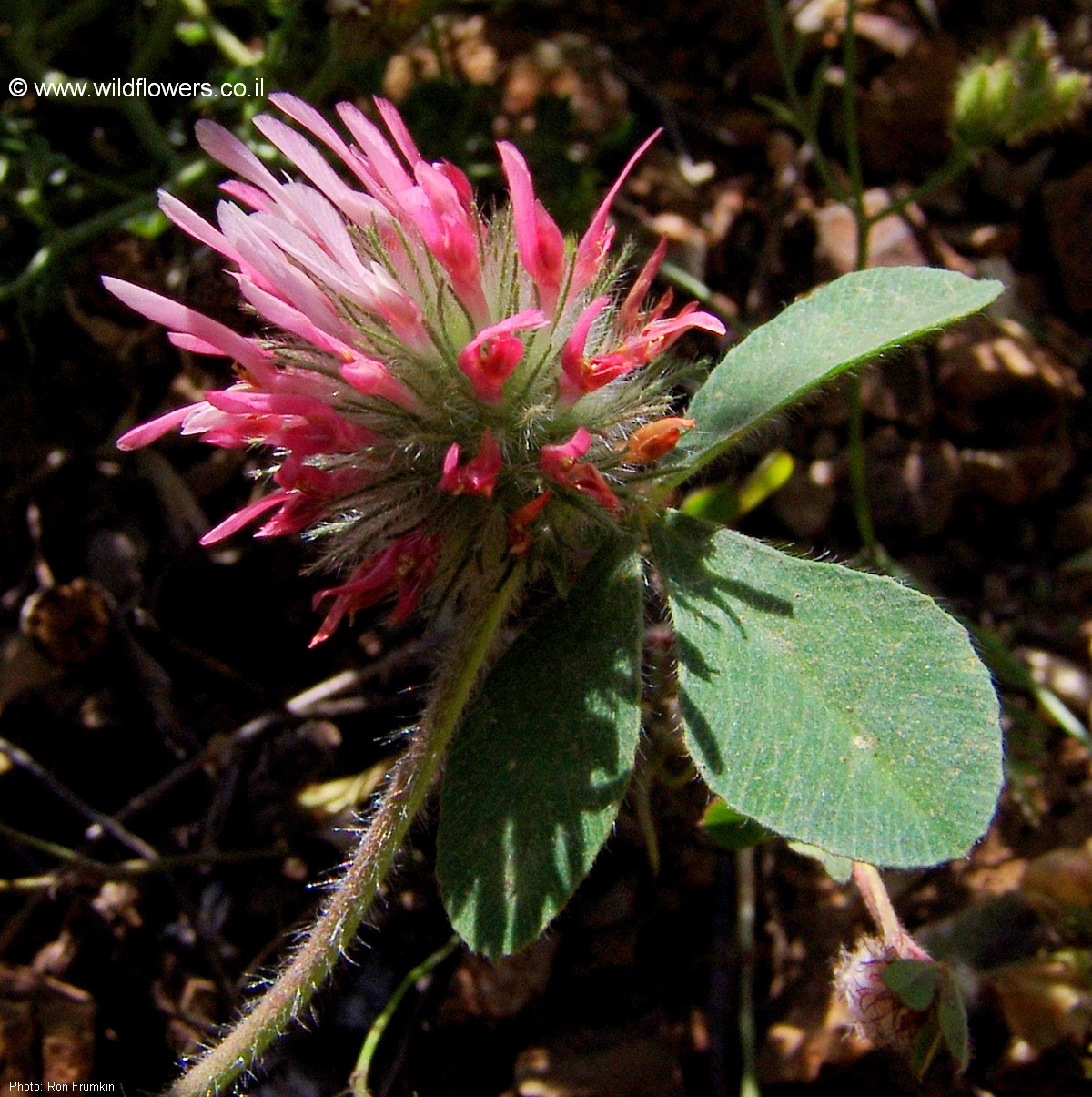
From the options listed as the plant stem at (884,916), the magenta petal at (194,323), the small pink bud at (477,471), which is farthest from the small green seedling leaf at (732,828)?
the magenta petal at (194,323)

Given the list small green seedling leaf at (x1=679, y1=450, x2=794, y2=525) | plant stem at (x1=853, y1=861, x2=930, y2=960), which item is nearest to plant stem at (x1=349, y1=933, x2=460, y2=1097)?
plant stem at (x1=853, y1=861, x2=930, y2=960)

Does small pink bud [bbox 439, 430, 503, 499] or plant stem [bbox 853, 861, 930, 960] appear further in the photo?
plant stem [bbox 853, 861, 930, 960]

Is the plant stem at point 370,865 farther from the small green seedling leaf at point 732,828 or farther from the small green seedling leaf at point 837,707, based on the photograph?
the small green seedling leaf at point 732,828

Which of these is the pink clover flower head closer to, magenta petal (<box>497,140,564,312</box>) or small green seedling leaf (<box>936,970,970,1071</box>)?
magenta petal (<box>497,140,564,312</box>)

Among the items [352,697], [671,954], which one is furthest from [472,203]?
[671,954]

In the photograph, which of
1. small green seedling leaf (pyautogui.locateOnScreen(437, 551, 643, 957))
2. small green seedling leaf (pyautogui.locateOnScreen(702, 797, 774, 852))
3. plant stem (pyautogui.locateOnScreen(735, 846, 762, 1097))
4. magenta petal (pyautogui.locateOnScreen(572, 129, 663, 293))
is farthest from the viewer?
plant stem (pyautogui.locateOnScreen(735, 846, 762, 1097))

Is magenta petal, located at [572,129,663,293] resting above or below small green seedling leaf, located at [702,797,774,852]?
above
